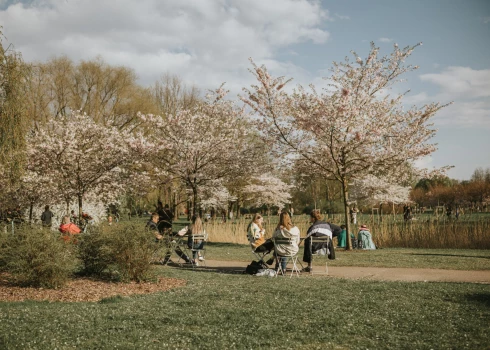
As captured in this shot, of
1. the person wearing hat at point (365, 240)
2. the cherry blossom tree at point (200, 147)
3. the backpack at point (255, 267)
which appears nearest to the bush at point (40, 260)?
the backpack at point (255, 267)

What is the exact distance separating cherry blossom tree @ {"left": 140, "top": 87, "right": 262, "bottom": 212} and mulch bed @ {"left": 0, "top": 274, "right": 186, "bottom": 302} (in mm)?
12740

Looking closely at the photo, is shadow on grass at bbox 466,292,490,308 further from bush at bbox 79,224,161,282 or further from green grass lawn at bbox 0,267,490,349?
bush at bbox 79,224,161,282

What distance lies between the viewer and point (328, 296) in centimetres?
737

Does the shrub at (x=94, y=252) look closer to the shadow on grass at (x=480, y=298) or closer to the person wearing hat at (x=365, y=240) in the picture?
the shadow on grass at (x=480, y=298)

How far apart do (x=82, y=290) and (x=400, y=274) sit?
7.00 metres

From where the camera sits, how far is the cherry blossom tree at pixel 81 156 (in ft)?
67.9

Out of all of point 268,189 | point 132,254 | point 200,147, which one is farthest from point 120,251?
point 268,189

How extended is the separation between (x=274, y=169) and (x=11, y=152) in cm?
1181

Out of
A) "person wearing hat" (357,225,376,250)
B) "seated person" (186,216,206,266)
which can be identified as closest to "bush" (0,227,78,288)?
"seated person" (186,216,206,266)

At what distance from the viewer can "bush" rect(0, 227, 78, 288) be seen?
8.10 m

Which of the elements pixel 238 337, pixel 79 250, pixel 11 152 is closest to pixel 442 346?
pixel 238 337

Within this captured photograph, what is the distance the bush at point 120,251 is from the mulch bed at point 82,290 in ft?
1.08

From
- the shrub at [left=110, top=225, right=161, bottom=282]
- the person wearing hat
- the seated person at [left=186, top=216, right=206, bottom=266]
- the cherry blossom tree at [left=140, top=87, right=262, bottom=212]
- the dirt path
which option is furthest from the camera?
the cherry blossom tree at [left=140, top=87, right=262, bottom=212]

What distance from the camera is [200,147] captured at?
2183 cm
